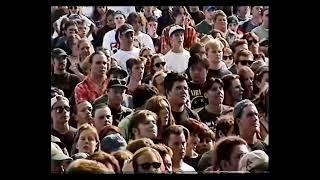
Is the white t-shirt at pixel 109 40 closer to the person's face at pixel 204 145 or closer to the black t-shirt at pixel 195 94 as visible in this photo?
the black t-shirt at pixel 195 94

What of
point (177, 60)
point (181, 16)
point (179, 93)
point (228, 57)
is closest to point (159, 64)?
point (177, 60)

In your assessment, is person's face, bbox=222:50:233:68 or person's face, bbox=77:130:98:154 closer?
person's face, bbox=77:130:98:154

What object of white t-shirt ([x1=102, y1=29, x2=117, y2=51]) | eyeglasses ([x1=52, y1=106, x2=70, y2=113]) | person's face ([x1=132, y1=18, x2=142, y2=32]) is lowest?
eyeglasses ([x1=52, y1=106, x2=70, y2=113])

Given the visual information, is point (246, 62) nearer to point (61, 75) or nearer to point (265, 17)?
point (265, 17)

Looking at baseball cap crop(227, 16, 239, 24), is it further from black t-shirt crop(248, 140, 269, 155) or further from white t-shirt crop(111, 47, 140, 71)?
black t-shirt crop(248, 140, 269, 155)

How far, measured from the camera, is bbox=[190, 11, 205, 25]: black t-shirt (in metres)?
4.82

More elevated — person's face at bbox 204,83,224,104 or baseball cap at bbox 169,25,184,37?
baseball cap at bbox 169,25,184,37

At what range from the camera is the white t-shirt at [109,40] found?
4820 mm

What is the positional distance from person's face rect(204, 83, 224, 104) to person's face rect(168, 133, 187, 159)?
0.29m

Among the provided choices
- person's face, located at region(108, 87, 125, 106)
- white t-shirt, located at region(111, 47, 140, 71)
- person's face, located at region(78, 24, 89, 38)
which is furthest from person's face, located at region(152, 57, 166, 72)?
person's face, located at region(78, 24, 89, 38)

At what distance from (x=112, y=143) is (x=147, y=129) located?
0.22 m

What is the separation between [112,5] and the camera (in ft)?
15.8
